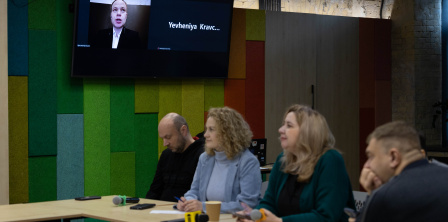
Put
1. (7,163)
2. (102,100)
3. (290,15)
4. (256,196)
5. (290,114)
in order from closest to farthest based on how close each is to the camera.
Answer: (290,114)
(256,196)
(7,163)
(102,100)
(290,15)

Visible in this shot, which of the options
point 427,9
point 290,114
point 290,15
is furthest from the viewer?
point 427,9

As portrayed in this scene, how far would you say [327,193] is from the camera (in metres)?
3.38

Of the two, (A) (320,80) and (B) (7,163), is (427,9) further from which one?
(B) (7,163)

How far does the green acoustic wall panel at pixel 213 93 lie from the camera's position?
776 centimetres

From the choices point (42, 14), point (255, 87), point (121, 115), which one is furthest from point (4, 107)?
point (255, 87)

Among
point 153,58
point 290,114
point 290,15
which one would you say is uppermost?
point 290,15

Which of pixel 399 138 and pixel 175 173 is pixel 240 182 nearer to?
pixel 175 173

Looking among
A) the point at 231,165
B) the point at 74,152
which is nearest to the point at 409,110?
the point at 74,152

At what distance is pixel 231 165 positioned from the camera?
4.30m

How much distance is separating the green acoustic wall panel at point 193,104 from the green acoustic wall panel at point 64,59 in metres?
1.32

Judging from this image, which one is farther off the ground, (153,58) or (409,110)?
(153,58)

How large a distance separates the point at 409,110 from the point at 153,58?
12.3 feet

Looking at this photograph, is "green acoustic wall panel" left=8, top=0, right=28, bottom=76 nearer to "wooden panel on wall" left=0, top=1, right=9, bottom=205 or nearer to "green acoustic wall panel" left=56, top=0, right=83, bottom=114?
"green acoustic wall panel" left=56, top=0, right=83, bottom=114

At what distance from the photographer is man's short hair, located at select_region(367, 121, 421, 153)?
2.42m
